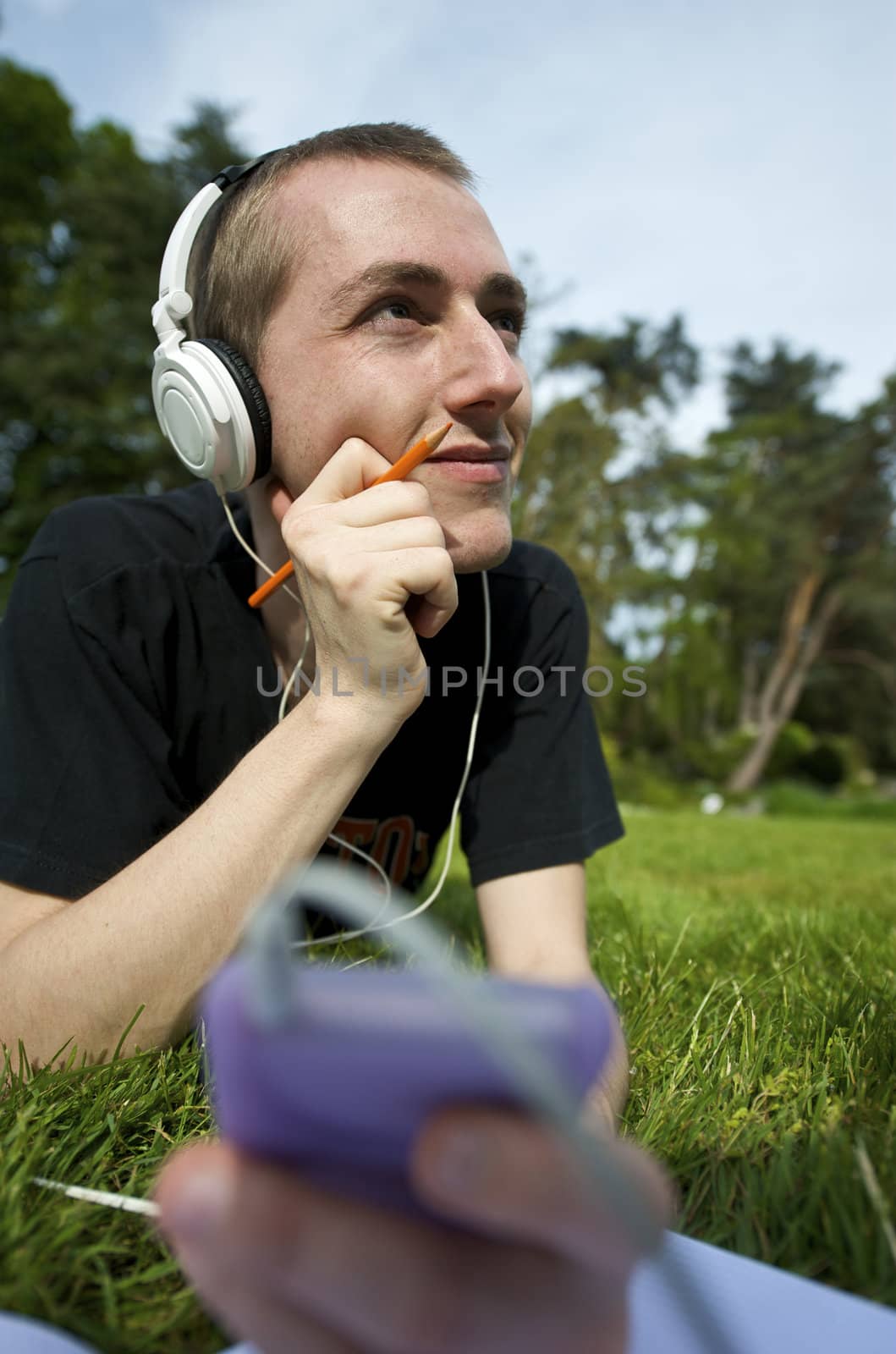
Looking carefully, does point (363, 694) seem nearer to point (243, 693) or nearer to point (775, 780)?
Answer: point (243, 693)

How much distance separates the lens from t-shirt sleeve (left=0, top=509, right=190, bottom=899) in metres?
1.56

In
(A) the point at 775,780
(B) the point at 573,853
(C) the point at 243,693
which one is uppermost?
(C) the point at 243,693

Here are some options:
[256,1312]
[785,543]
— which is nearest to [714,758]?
[785,543]

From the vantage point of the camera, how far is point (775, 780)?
94.6 feet

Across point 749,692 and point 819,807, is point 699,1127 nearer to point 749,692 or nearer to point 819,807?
point 819,807

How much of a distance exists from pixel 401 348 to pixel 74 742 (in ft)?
3.15

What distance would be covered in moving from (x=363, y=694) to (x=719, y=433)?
35.3 m

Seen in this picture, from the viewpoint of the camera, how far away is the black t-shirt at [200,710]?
1623mm

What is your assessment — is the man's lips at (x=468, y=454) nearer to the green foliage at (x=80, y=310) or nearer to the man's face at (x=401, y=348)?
the man's face at (x=401, y=348)

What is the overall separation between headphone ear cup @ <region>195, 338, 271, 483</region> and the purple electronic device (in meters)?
1.44

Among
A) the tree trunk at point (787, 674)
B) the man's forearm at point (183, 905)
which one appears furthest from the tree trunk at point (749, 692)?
the man's forearm at point (183, 905)

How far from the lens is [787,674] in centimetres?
2645

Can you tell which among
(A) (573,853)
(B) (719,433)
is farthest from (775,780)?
(A) (573,853)

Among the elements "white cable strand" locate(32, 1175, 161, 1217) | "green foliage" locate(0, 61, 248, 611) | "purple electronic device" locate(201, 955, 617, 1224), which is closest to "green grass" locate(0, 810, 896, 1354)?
"white cable strand" locate(32, 1175, 161, 1217)
